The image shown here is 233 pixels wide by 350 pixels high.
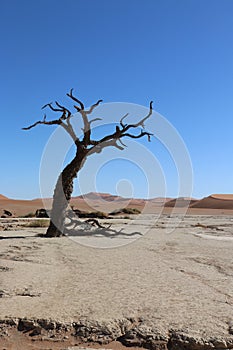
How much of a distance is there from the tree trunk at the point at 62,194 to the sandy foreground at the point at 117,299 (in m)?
2.79

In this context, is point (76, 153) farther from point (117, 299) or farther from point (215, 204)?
point (215, 204)

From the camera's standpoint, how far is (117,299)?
4.41 metres

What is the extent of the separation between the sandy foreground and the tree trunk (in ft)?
9.14

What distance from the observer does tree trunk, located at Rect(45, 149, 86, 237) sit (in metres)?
10.5

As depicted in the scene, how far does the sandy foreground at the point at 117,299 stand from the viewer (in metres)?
3.55

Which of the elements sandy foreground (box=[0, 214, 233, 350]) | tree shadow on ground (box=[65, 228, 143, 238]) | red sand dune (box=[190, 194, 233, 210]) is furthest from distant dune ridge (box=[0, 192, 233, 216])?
sandy foreground (box=[0, 214, 233, 350])

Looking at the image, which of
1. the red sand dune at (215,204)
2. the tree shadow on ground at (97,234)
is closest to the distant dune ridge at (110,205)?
the red sand dune at (215,204)

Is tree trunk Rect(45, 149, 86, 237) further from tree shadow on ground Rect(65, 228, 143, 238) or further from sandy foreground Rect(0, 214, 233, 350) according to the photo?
sandy foreground Rect(0, 214, 233, 350)

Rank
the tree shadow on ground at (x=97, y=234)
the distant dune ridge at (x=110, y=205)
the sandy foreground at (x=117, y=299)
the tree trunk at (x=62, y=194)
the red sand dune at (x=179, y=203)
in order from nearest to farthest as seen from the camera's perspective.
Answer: the sandy foreground at (x=117, y=299), the tree trunk at (x=62, y=194), the tree shadow on ground at (x=97, y=234), the distant dune ridge at (x=110, y=205), the red sand dune at (x=179, y=203)

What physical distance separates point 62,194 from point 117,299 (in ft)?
21.1

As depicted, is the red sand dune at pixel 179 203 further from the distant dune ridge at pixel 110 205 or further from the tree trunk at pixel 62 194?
the tree trunk at pixel 62 194

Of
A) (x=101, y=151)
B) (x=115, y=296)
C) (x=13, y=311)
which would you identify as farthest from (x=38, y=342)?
(x=101, y=151)

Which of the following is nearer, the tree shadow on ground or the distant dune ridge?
the tree shadow on ground

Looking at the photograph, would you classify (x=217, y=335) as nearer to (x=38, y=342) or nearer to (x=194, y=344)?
(x=194, y=344)
